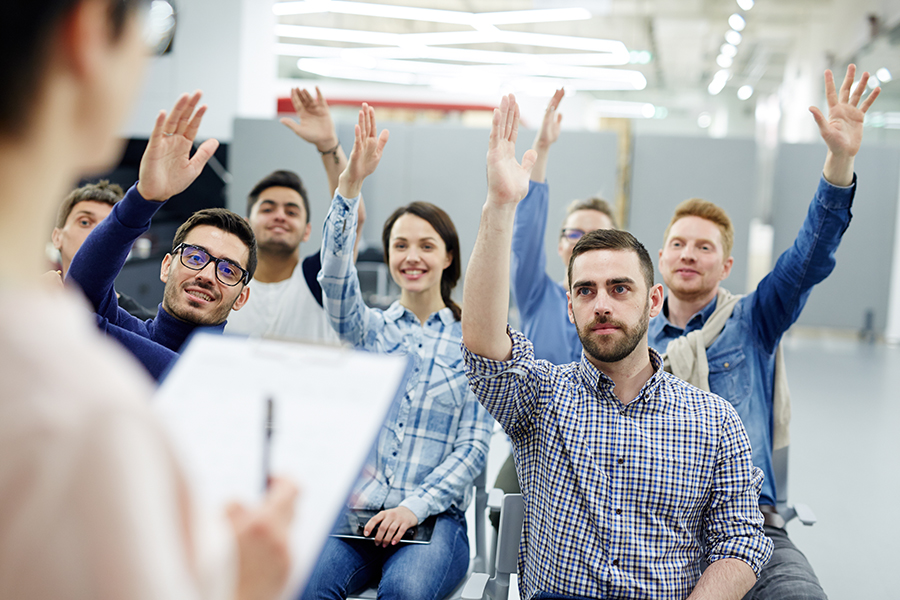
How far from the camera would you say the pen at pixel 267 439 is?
1.65ft

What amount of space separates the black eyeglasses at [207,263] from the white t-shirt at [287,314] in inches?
22.2

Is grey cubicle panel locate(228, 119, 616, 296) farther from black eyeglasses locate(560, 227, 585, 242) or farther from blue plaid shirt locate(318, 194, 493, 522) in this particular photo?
blue plaid shirt locate(318, 194, 493, 522)

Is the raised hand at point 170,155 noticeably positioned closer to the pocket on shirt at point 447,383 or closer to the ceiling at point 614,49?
the pocket on shirt at point 447,383

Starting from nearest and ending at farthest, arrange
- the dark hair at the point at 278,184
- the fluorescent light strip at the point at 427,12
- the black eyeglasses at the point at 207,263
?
the black eyeglasses at the point at 207,263 → the dark hair at the point at 278,184 → the fluorescent light strip at the point at 427,12

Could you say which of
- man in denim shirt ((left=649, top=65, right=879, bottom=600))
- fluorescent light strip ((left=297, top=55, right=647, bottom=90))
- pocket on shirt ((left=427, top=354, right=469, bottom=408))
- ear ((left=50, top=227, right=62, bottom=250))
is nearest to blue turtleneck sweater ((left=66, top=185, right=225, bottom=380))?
pocket on shirt ((left=427, top=354, right=469, bottom=408))

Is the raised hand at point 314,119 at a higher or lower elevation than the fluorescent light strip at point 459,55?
lower

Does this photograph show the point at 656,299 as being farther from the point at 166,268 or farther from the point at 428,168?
the point at 428,168

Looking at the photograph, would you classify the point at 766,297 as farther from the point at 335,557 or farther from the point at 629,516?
the point at 335,557

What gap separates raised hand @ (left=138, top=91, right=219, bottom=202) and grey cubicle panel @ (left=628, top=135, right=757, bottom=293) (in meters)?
5.16

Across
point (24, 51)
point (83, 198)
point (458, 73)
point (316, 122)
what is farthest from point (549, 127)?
point (458, 73)

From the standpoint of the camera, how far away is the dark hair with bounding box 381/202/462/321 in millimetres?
2277

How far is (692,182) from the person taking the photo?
6.29m

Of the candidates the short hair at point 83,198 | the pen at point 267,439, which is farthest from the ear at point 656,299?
the short hair at point 83,198

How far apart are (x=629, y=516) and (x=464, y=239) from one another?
15.7 ft
